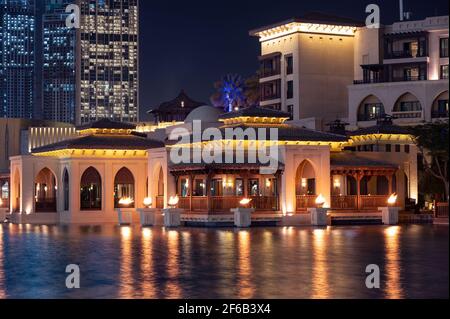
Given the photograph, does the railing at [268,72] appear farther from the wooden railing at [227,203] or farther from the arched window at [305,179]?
the wooden railing at [227,203]

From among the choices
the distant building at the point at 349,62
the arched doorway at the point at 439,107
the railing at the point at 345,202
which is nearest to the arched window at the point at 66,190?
the railing at the point at 345,202

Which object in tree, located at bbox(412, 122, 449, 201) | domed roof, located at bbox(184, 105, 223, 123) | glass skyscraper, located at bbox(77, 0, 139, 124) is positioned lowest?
tree, located at bbox(412, 122, 449, 201)

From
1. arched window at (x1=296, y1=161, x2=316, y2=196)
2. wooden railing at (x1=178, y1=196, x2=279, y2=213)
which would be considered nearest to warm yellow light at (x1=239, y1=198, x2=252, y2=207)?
wooden railing at (x1=178, y1=196, x2=279, y2=213)

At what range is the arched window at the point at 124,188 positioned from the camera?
54156mm

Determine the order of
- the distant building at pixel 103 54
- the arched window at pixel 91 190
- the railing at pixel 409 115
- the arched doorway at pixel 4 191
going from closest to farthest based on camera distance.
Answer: the arched window at pixel 91 190
the arched doorway at pixel 4 191
the railing at pixel 409 115
the distant building at pixel 103 54

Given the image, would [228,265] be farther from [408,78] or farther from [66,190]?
[408,78]

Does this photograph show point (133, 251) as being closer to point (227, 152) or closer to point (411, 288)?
point (411, 288)

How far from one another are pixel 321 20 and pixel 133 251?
178 ft

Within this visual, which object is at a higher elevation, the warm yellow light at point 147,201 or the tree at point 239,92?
the tree at point 239,92

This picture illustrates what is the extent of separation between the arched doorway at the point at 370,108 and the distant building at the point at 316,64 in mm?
3222

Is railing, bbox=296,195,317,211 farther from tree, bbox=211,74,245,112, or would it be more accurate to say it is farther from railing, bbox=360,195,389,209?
tree, bbox=211,74,245,112

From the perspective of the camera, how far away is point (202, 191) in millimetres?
53031

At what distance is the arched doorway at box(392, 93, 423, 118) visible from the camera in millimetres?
70812
